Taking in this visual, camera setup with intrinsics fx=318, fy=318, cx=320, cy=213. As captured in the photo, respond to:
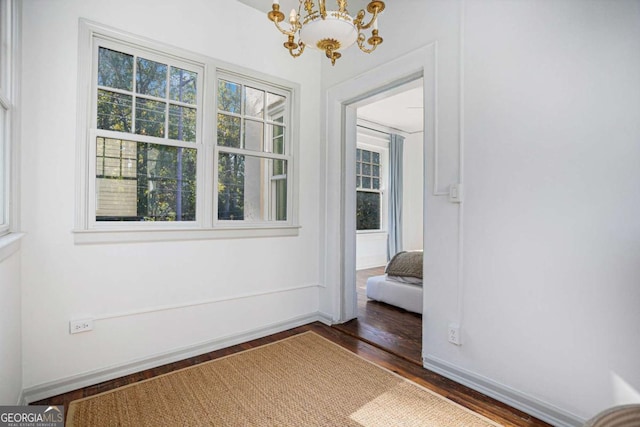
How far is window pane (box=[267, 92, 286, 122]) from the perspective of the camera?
3078 millimetres

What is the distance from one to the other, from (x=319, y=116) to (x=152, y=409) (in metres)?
2.81

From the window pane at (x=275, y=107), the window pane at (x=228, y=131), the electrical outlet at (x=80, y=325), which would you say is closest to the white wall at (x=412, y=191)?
the window pane at (x=275, y=107)

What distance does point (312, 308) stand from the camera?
3.35 metres

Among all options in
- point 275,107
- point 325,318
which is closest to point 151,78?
point 275,107

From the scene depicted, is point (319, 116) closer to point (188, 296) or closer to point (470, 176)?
point (470, 176)

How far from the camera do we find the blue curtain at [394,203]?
662 centimetres

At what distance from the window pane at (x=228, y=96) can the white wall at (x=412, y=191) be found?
16.1 ft

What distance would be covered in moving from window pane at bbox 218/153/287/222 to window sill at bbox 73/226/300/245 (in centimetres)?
13

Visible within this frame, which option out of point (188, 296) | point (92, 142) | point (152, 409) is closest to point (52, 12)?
point (92, 142)

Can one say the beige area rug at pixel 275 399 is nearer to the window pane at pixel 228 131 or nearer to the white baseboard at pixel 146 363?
the white baseboard at pixel 146 363

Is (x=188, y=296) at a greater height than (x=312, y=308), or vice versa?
(x=188, y=296)

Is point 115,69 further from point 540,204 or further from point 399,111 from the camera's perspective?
point 399,111

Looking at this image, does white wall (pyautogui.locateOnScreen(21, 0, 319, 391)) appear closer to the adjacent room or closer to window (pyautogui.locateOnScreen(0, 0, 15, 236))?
the adjacent room

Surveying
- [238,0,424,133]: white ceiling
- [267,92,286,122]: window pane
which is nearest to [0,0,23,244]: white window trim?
[267,92,286,122]: window pane
